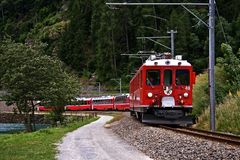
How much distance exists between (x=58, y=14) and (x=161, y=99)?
159428mm

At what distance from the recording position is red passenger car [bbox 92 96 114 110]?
83875mm

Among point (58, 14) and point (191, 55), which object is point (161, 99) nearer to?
point (191, 55)

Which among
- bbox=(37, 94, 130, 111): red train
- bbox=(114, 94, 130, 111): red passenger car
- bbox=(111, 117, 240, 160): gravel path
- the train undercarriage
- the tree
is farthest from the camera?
bbox=(37, 94, 130, 111): red train

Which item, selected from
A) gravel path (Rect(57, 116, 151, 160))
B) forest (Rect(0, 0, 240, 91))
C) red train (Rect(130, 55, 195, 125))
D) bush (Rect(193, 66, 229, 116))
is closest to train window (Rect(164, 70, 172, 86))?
red train (Rect(130, 55, 195, 125))

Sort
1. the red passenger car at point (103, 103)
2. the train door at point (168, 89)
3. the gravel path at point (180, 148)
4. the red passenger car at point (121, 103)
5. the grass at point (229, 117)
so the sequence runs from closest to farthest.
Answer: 1. the gravel path at point (180, 148)
2. the grass at point (229, 117)
3. the train door at point (168, 89)
4. the red passenger car at point (121, 103)
5. the red passenger car at point (103, 103)

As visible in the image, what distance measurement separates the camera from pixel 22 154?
17.5 meters

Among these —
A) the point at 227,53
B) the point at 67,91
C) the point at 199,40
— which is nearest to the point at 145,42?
the point at 199,40

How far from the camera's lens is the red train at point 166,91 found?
1048 inches

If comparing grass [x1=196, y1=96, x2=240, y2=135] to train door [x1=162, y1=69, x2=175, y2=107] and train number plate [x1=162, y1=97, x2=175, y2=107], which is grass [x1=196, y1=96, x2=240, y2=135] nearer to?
train number plate [x1=162, y1=97, x2=175, y2=107]

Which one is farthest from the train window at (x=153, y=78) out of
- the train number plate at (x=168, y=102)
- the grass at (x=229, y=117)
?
the grass at (x=229, y=117)

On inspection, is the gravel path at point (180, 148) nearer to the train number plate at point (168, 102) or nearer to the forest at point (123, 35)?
the train number plate at point (168, 102)

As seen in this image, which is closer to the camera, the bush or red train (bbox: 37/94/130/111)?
the bush

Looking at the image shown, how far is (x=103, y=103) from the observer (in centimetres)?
8619

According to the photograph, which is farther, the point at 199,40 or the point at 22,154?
the point at 199,40
